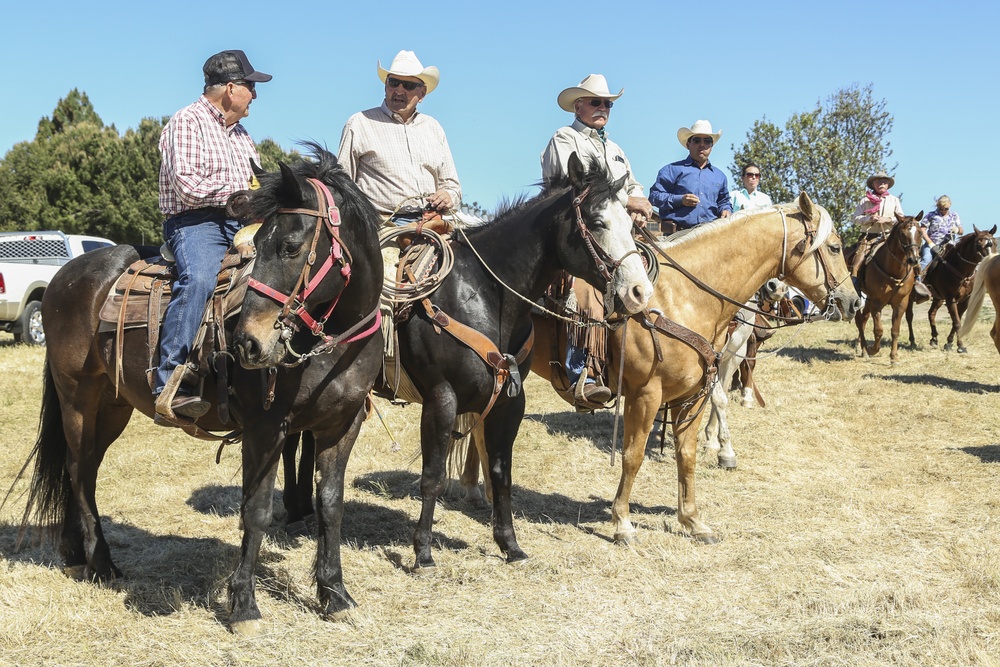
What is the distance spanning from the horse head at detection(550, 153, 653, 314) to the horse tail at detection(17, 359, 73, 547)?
3233 mm

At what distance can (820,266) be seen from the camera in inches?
241

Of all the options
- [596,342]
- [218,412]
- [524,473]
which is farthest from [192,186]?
[524,473]

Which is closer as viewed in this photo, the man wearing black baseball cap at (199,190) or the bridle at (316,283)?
the bridle at (316,283)

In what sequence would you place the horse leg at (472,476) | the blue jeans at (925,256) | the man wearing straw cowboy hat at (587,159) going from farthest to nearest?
1. the blue jeans at (925,256)
2. the horse leg at (472,476)
3. the man wearing straw cowboy hat at (587,159)

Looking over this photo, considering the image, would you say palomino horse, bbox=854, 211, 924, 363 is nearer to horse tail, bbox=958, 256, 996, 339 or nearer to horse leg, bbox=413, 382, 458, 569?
horse tail, bbox=958, 256, 996, 339

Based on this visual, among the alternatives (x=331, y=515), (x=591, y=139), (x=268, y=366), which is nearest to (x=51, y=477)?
(x=331, y=515)

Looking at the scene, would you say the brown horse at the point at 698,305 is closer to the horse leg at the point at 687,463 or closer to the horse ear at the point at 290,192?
the horse leg at the point at 687,463


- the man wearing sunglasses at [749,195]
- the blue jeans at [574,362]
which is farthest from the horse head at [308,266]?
the man wearing sunglasses at [749,195]

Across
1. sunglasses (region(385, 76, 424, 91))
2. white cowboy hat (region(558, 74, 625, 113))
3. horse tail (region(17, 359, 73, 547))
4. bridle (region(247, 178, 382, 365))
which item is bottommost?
horse tail (region(17, 359, 73, 547))

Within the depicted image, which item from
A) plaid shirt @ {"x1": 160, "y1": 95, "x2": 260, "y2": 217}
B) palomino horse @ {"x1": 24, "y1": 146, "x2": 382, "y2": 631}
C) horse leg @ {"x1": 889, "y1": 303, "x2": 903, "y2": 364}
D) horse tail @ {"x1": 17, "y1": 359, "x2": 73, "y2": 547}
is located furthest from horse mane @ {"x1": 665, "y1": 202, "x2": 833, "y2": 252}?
horse leg @ {"x1": 889, "y1": 303, "x2": 903, "y2": 364}

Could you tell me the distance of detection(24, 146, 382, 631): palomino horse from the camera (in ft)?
12.1

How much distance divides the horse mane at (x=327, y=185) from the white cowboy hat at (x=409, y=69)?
1.69 m

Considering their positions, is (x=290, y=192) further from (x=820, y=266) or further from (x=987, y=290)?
(x=987, y=290)

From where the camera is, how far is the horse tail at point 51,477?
5.12 metres
